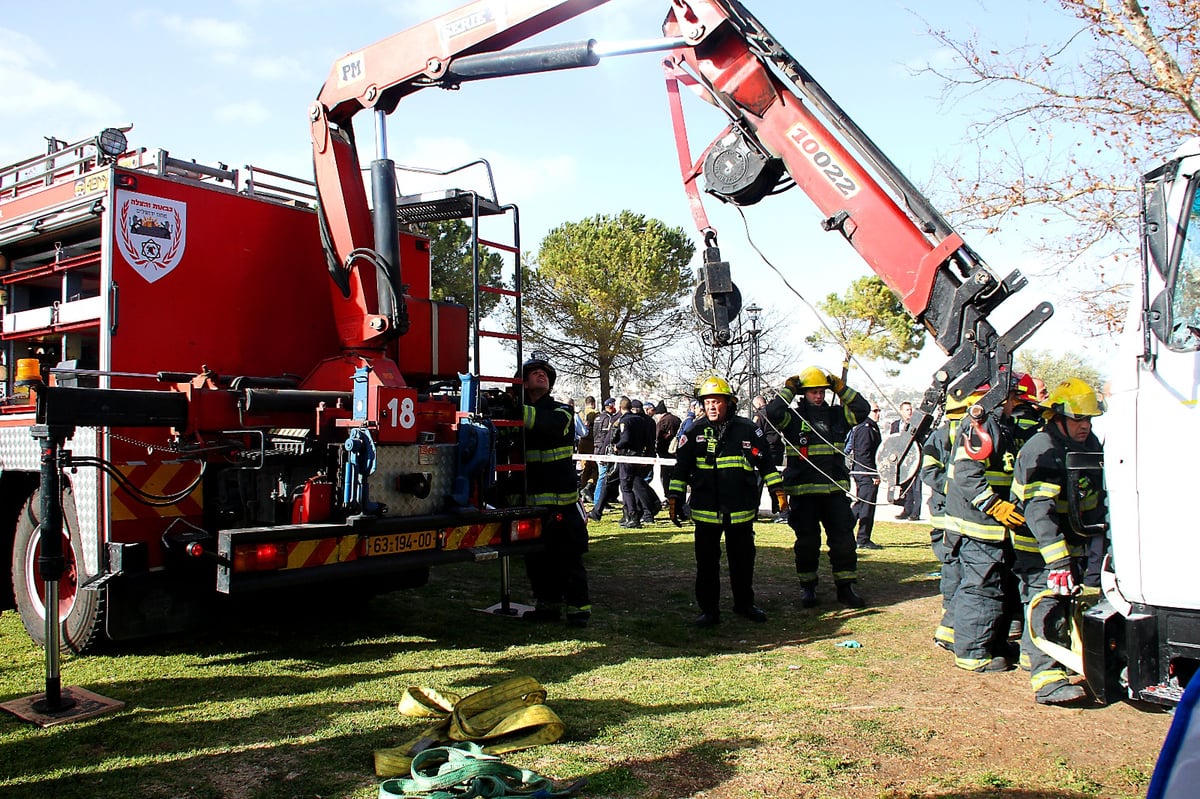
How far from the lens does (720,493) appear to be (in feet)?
22.8

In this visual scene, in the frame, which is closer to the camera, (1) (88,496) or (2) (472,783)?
(2) (472,783)

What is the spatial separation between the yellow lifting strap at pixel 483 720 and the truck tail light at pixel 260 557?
1082 mm

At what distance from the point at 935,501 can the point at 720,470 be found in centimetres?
161

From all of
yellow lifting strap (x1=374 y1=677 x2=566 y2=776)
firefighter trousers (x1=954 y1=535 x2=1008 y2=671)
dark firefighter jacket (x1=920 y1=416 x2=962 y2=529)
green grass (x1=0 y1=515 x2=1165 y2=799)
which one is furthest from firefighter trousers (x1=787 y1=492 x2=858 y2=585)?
yellow lifting strap (x1=374 y1=677 x2=566 y2=776)

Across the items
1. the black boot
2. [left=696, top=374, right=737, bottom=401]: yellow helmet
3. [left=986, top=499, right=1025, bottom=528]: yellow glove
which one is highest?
[left=696, top=374, right=737, bottom=401]: yellow helmet

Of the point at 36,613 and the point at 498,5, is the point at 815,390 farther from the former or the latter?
the point at 36,613

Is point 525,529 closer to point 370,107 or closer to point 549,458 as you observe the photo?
point 549,458

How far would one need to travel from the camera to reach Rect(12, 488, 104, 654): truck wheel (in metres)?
5.14

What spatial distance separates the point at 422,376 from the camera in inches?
258

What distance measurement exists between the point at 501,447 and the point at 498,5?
9.99ft

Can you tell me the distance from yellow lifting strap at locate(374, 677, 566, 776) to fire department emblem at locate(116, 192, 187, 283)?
304cm

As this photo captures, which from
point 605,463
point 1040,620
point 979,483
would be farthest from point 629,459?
point 1040,620

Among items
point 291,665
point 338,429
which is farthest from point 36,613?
point 338,429

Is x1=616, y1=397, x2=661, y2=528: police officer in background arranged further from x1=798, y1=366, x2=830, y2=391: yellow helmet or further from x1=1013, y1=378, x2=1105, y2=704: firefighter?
x1=1013, y1=378, x2=1105, y2=704: firefighter
